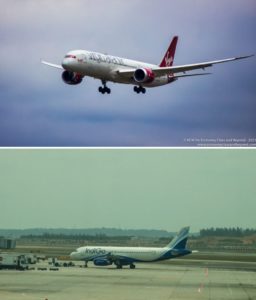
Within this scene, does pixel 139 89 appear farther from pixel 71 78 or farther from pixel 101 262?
pixel 101 262

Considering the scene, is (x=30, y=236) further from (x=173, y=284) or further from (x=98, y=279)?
(x=173, y=284)

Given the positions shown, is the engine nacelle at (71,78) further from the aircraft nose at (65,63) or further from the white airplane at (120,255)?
the white airplane at (120,255)

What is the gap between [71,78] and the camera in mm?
8484

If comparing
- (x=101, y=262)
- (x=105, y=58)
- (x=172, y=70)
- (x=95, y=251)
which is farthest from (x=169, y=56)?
(x=101, y=262)

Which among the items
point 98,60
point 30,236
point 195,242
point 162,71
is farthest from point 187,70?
point 30,236

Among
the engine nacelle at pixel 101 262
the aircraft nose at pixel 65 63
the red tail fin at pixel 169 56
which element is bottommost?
the engine nacelle at pixel 101 262

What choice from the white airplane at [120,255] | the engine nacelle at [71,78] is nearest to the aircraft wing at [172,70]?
the engine nacelle at [71,78]

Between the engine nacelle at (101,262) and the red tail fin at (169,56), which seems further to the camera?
the engine nacelle at (101,262)

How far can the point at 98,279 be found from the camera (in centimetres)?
897

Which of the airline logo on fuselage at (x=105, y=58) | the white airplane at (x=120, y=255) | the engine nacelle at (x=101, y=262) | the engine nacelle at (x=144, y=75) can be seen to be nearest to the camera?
the airline logo on fuselage at (x=105, y=58)

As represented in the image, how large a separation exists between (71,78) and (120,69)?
0.55 meters

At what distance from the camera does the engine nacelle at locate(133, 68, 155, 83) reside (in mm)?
8570

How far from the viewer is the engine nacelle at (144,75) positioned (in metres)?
8.57

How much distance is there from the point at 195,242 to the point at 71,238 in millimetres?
1496
